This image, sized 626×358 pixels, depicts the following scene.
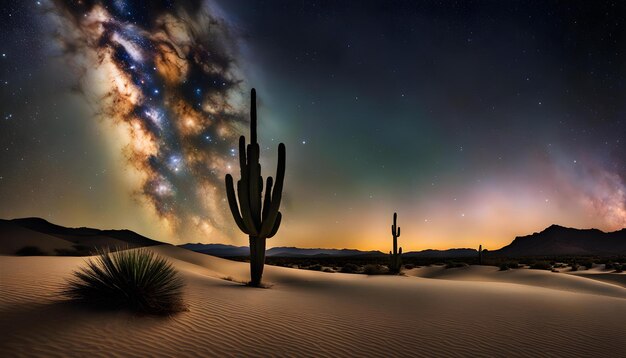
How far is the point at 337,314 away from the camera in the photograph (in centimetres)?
918

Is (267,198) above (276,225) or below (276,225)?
above

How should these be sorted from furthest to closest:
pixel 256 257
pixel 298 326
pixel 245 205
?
pixel 256 257 < pixel 245 205 < pixel 298 326

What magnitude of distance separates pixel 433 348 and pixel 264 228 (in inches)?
312

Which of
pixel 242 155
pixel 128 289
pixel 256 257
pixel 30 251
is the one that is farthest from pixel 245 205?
pixel 30 251

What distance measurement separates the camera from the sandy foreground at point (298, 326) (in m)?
5.68

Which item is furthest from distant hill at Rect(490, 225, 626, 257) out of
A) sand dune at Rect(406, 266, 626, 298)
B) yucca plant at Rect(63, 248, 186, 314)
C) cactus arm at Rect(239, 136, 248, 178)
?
yucca plant at Rect(63, 248, 186, 314)

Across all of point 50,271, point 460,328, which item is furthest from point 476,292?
point 50,271

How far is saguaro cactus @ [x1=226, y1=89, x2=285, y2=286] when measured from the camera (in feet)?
44.2

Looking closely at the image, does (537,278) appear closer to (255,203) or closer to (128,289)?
(255,203)

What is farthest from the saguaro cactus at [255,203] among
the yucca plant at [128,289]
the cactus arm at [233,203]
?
the yucca plant at [128,289]

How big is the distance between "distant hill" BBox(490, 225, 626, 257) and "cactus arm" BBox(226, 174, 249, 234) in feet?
521

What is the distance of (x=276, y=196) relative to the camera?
44.3ft

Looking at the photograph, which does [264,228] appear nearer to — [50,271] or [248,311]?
[248,311]

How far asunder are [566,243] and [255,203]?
618ft
